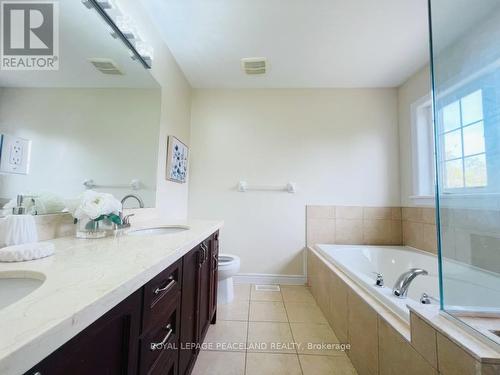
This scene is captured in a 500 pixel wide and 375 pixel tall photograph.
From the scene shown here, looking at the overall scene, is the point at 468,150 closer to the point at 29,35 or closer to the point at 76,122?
the point at 76,122

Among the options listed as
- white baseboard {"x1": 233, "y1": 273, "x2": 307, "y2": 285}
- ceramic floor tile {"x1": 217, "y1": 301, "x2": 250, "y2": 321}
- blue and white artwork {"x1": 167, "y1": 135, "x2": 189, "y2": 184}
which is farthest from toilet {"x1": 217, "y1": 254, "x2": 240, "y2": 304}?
blue and white artwork {"x1": 167, "y1": 135, "x2": 189, "y2": 184}

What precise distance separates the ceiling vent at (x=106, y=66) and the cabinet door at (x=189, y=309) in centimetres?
113

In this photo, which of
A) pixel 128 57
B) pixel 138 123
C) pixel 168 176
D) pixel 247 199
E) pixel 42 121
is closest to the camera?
pixel 42 121

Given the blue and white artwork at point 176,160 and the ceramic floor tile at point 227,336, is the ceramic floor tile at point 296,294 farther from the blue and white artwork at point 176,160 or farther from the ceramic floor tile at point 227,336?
the blue and white artwork at point 176,160

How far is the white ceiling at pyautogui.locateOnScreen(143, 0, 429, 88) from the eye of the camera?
163 centimetres

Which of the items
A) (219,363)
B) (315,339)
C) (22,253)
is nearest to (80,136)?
(22,253)

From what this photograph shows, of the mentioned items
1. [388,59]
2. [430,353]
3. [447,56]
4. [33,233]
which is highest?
[388,59]

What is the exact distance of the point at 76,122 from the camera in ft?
3.59

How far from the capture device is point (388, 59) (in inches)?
86.0

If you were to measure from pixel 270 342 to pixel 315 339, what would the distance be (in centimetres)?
33

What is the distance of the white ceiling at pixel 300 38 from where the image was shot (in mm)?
1635

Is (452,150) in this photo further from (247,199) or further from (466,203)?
(247,199)

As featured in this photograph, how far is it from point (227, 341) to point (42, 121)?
5.39ft

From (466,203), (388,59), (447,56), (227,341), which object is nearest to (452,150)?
(466,203)
